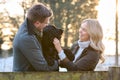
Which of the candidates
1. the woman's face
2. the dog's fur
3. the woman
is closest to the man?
the dog's fur

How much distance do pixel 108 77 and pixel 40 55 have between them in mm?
677

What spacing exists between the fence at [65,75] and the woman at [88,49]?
2.28 ft

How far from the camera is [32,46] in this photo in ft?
14.1

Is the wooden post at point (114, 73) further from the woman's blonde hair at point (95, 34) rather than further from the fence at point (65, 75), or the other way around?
the woman's blonde hair at point (95, 34)

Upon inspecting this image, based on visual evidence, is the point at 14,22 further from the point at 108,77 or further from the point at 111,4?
the point at 108,77

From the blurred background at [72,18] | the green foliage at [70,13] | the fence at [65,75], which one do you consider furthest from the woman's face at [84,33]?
the green foliage at [70,13]

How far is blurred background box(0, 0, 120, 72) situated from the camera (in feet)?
88.6

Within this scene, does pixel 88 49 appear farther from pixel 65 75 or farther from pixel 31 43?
pixel 65 75

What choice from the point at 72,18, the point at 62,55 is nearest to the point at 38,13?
the point at 62,55

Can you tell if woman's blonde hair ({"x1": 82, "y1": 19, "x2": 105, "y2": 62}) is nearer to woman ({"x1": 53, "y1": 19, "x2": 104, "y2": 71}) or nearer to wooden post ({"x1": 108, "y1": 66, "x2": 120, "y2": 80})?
woman ({"x1": 53, "y1": 19, "x2": 104, "y2": 71})

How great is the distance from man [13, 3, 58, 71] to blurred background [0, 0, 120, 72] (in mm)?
20904

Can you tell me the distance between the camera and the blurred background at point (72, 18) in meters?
27.0

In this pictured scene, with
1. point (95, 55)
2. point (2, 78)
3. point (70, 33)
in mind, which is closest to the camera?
point (2, 78)

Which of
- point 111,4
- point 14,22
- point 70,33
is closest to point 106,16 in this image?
point 111,4
